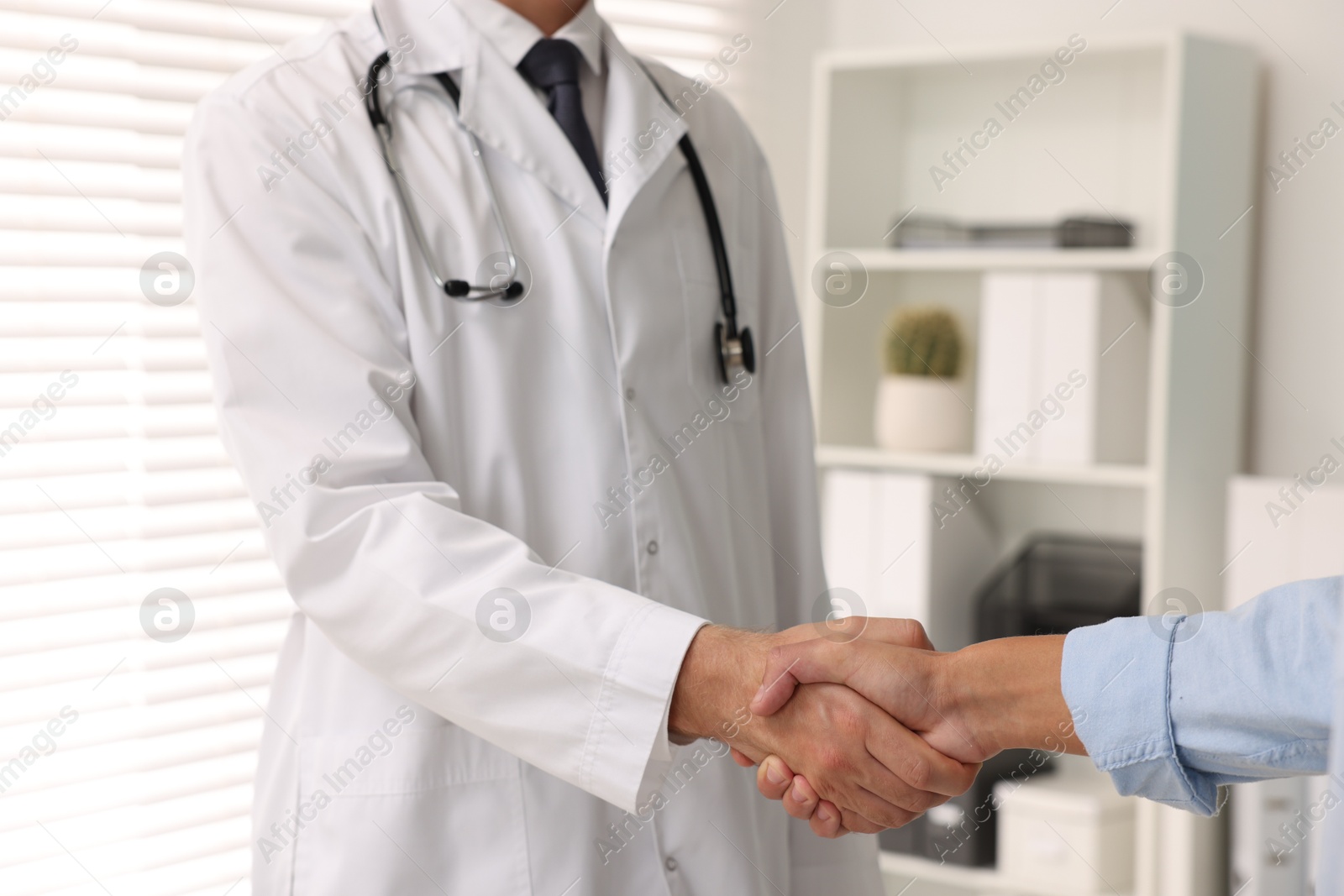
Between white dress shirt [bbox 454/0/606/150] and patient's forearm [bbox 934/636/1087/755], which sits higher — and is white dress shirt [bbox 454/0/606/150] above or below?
above

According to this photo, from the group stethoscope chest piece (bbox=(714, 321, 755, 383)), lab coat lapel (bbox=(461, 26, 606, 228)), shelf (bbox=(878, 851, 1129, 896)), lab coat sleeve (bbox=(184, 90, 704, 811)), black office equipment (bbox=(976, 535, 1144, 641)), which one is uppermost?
lab coat lapel (bbox=(461, 26, 606, 228))

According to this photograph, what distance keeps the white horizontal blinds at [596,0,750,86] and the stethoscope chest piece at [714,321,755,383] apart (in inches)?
55.2

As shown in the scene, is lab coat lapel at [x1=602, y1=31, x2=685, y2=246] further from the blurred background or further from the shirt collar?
the blurred background

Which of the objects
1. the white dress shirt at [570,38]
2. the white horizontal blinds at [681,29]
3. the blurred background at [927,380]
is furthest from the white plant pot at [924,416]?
the white dress shirt at [570,38]

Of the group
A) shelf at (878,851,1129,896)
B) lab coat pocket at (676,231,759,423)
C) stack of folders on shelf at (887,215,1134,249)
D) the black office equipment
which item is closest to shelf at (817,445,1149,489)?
the black office equipment

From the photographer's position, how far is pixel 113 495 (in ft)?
5.96

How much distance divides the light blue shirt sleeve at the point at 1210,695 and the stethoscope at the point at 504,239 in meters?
0.48

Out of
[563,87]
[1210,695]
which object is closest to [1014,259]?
[563,87]

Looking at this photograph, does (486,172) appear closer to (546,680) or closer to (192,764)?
(546,680)

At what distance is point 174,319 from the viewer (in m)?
1.88

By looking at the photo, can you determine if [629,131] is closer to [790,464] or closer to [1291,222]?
[790,464]

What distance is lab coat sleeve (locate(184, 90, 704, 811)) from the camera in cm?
103

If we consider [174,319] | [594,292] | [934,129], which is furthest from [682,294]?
[934,129]

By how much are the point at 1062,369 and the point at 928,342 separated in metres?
0.27
